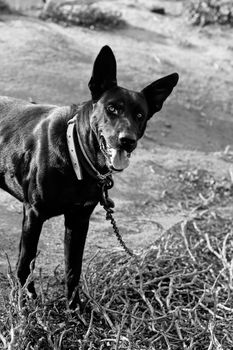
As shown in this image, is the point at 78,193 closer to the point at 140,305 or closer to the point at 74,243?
the point at 74,243

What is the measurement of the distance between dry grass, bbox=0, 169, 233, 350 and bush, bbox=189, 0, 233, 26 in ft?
22.6

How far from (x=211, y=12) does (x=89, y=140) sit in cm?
848

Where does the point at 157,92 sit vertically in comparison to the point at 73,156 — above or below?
above

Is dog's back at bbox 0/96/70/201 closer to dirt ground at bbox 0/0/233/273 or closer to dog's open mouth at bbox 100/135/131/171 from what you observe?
dog's open mouth at bbox 100/135/131/171

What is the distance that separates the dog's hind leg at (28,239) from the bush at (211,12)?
27.2 ft

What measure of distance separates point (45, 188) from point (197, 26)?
27.4 feet

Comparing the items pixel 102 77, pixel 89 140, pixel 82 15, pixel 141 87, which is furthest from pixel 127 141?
pixel 82 15

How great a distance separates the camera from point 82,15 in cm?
1052

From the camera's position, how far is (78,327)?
412 centimetres

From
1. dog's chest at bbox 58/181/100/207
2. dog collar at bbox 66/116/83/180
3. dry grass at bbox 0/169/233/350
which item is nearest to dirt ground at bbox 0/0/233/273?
dry grass at bbox 0/169/233/350

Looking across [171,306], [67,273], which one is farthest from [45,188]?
[171,306]

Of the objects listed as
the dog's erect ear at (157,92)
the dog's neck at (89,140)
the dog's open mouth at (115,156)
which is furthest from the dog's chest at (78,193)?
the dog's erect ear at (157,92)

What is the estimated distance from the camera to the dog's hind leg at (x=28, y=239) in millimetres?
3875

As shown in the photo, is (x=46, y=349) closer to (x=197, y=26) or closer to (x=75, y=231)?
(x=75, y=231)
